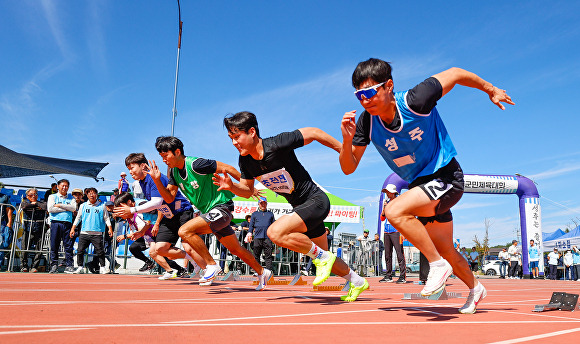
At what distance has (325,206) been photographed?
4.89m

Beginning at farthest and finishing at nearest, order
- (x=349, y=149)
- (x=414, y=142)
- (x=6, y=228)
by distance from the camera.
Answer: (x=6, y=228) < (x=349, y=149) < (x=414, y=142)

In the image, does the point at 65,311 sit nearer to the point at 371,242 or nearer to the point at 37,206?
the point at 37,206

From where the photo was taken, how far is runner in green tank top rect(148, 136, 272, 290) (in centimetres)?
657

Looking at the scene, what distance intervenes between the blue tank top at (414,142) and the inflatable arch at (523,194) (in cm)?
1985

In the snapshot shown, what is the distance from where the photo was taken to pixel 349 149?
3.87 metres

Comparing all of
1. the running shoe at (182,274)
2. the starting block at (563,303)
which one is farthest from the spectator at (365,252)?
the starting block at (563,303)

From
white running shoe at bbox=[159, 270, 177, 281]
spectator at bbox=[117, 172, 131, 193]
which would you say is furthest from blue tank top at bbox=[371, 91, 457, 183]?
spectator at bbox=[117, 172, 131, 193]

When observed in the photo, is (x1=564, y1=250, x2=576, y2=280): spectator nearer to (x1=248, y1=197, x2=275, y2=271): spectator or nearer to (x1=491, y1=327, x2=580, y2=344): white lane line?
(x1=248, y1=197, x2=275, y2=271): spectator

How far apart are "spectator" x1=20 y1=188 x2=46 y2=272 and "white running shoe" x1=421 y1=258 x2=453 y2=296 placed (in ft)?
36.2

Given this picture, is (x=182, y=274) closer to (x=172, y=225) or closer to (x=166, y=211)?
(x=172, y=225)

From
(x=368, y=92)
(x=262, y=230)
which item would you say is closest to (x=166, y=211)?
(x=262, y=230)

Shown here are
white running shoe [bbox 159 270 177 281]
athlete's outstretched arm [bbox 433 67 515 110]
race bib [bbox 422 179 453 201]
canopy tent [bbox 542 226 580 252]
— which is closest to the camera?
race bib [bbox 422 179 453 201]

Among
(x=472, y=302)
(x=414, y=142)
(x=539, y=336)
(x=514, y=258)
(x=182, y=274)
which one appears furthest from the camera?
(x=514, y=258)

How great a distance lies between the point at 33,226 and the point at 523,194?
68.2 feet
